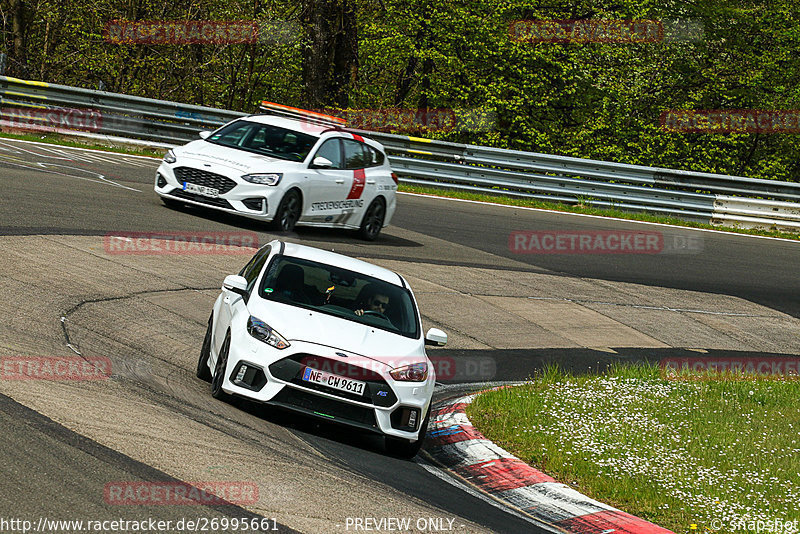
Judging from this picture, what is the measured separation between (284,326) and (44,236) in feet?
19.3

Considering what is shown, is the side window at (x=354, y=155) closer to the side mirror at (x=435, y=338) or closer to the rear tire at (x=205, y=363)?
the rear tire at (x=205, y=363)

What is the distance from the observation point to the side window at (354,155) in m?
18.0

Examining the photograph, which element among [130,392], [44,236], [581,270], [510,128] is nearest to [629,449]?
[130,392]

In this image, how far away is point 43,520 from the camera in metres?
4.80

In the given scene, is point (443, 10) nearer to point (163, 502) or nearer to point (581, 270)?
point (581, 270)

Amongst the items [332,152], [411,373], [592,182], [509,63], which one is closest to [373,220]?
[332,152]

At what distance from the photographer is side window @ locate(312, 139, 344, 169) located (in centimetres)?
1739

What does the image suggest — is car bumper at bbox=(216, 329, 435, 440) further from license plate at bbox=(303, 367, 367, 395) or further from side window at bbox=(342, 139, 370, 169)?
side window at bbox=(342, 139, 370, 169)

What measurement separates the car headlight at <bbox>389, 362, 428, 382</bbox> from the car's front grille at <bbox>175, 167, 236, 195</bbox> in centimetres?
807

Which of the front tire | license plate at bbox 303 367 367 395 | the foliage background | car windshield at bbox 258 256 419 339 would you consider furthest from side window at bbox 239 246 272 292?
the foliage background

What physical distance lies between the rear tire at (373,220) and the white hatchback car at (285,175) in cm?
2

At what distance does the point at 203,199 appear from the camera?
16031 millimetres

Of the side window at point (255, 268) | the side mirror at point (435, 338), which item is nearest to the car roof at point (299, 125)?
the side window at point (255, 268)

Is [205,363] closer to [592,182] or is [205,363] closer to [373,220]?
[373,220]
